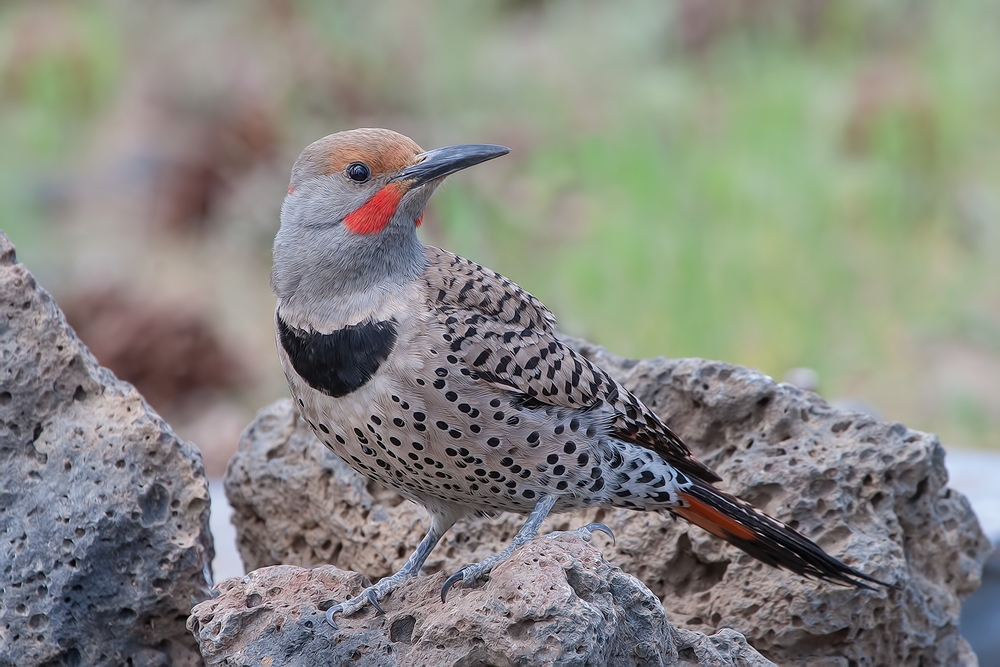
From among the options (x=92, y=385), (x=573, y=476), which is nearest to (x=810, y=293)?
(x=573, y=476)

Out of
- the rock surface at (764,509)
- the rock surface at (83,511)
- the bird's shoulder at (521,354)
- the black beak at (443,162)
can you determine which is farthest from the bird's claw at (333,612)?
the black beak at (443,162)

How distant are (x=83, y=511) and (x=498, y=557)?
111 centimetres

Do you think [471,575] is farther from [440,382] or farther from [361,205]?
[361,205]

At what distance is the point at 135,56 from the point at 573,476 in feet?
29.4

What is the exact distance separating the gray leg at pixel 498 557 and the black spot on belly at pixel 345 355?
53cm

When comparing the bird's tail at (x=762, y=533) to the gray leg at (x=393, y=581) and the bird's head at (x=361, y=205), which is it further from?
the bird's head at (x=361, y=205)

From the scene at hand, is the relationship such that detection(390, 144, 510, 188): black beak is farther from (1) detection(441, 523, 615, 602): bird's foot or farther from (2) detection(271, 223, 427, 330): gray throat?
(1) detection(441, 523, 615, 602): bird's foot

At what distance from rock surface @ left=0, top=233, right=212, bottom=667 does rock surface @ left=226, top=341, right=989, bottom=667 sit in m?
0.66

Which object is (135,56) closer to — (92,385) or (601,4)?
(601,4)

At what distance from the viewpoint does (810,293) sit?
750 centimetres

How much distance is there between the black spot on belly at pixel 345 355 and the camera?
287 cm

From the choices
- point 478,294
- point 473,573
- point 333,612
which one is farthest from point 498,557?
point 478,294

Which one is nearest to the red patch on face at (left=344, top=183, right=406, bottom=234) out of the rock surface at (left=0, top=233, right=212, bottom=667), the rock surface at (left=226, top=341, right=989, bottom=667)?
the rock surface at (left=0, top=233, right=212, bottom=667)

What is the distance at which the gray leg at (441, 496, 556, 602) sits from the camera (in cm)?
277
